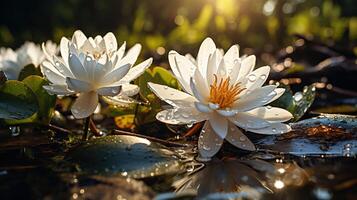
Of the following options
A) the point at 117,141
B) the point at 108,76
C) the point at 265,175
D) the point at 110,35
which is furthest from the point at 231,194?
the point at 110,35

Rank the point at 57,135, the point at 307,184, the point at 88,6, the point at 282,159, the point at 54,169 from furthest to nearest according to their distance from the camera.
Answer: the point at 88,6
the point at 57,135
the point at 282,159
the point at 54,169
the point at 307,184

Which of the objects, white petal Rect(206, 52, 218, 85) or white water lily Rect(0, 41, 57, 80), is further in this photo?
white water lily Rect(0, 41, 57, 80)

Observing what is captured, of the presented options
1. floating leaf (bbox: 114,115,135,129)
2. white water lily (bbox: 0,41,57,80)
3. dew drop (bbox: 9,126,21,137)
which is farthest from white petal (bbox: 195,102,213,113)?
white water lily (bbox: 0,41,57,80)

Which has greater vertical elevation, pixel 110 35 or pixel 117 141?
pixel 110 35

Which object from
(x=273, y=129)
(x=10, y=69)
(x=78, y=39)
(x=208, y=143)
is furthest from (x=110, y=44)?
(x=10, y=69)

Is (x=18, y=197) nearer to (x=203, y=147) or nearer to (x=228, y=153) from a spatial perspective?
(x=203, y=147)

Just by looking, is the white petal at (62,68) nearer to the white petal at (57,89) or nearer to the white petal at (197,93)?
the white petal at (57,89)

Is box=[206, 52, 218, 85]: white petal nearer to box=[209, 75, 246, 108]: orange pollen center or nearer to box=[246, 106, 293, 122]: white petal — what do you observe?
box=[209, 75, 246, 108]: orange pollen center

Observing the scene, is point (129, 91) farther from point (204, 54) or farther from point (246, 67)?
point (246, 67)
